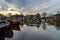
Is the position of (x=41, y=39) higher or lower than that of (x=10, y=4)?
lower

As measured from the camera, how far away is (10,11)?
3.90 m

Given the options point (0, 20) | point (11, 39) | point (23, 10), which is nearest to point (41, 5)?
point (23, 10)

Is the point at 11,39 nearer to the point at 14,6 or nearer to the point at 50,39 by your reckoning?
the point at 50,39

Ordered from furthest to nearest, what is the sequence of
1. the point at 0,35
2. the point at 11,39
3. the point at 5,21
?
the point at 5,21 → the point at 11,39 → the point at 0,35

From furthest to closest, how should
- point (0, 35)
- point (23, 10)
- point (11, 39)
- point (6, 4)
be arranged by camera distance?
1. point (23, 10)
2. point (6, 4)
3. point (11, 39)
4. point (0, 35)

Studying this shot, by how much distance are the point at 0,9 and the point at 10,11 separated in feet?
1.15

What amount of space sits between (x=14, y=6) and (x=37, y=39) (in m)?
1.51

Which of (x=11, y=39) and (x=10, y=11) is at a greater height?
(x=10, y=11)

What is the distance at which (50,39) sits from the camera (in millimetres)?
3166

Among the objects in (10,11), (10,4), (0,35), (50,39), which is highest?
(10,4)

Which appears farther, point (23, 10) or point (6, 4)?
point (23, 10)

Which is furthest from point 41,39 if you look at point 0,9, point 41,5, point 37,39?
point 0,9

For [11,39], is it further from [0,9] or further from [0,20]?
[0,20]

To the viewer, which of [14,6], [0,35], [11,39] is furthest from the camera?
[14,6]
